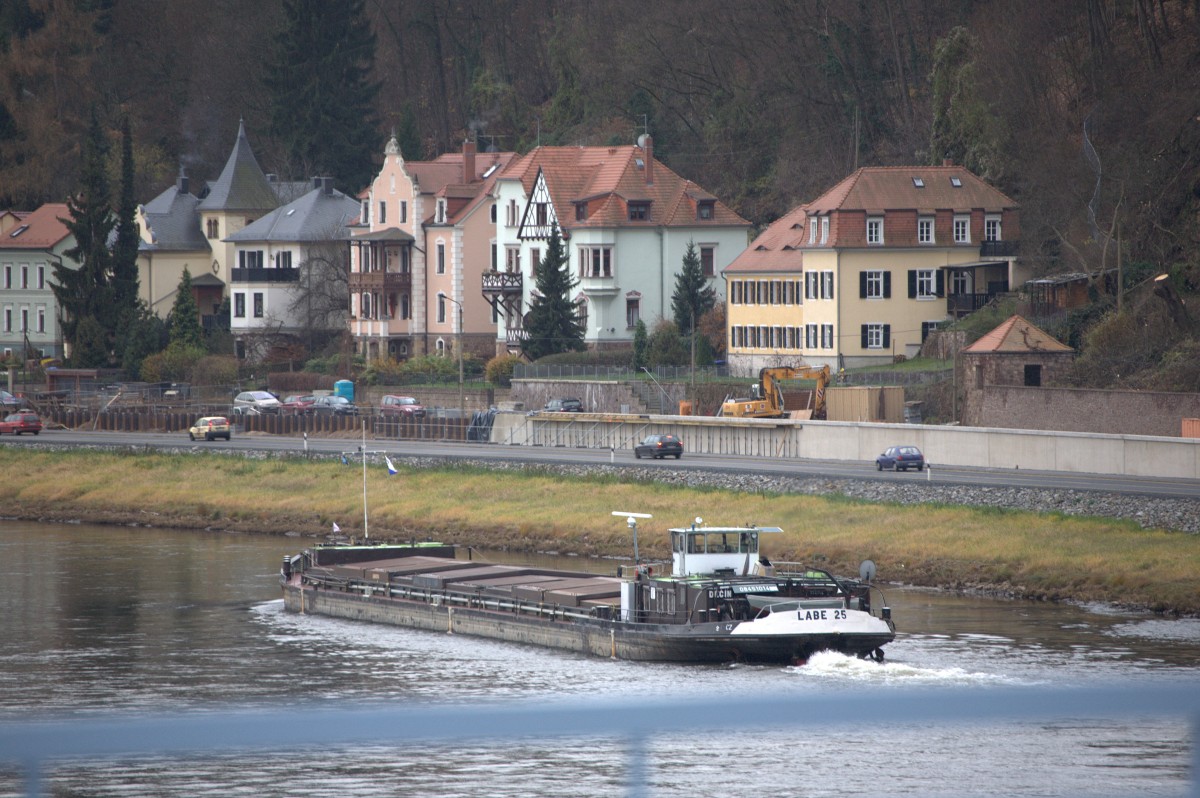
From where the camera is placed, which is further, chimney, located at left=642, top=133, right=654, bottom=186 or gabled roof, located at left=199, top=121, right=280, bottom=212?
gabled roof, located at left=199, top=121, right=280, bottom=212

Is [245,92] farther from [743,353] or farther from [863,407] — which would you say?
[863,407]

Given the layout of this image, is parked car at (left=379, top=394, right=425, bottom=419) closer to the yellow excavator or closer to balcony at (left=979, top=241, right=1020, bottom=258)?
the yellow excavator

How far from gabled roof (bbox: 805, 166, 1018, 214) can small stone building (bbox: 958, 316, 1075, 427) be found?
679 inches

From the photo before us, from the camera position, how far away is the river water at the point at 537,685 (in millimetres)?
28719

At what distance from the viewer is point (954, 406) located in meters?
76.1

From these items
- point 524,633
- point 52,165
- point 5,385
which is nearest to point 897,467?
point 524,633

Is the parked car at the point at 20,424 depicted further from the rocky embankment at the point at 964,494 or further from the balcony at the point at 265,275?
the rocky embankment at the point at 964,494

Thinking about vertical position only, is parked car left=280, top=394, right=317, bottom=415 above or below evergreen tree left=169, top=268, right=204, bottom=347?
below

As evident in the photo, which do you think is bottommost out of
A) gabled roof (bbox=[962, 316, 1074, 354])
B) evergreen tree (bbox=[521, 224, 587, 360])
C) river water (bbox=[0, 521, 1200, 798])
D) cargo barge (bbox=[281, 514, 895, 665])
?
river water (bbox=[0, 521, 1200, 798])

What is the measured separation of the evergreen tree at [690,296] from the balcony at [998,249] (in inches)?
728

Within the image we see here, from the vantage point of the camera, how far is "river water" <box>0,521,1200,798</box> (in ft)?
94.2

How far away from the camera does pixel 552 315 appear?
9994cm

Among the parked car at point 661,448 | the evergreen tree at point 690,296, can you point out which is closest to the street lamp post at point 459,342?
the evergreen tree at point 690,296

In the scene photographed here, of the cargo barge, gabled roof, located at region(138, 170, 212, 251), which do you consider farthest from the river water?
gabled roof, located at region(138, 170, 212, 251)
